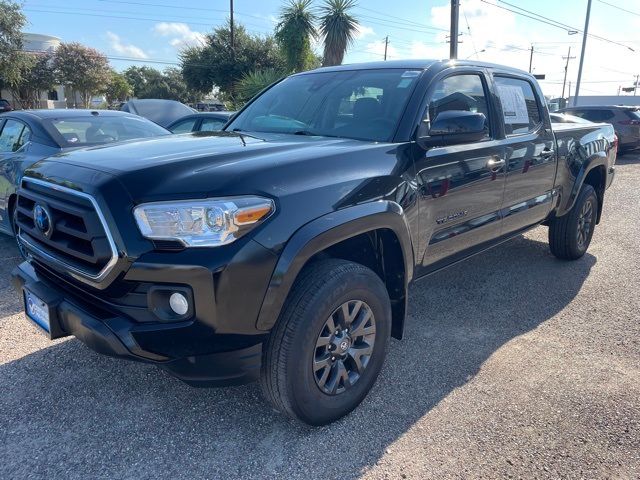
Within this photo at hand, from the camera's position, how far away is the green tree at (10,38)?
82.7 ft

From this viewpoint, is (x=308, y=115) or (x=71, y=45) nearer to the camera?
(x=308, y=115)

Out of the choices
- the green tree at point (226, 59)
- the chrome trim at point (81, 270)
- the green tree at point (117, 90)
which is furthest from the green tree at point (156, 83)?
the chrome trim at point (81, 270)

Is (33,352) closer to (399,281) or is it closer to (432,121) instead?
(399,281)

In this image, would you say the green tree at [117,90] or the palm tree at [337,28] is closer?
the palm tree at [337,28]

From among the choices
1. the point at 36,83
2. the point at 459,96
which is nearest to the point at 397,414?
Answer: the point at 459,96

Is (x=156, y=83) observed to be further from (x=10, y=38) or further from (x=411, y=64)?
(x=411, y=64)

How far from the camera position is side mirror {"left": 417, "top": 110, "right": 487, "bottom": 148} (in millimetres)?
2986

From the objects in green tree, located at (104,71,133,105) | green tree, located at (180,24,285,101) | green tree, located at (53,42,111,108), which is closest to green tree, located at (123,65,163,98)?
green tree, located at (104,71,133,105)

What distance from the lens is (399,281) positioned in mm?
2959

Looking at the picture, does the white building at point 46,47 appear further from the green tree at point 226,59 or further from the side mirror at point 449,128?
the side mirror at point 449,128

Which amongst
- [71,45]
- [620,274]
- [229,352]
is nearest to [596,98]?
[71,45]

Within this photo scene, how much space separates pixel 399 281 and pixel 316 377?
0.79 meters

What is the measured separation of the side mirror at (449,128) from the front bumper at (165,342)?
1616 mm

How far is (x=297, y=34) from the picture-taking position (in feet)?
69.4
